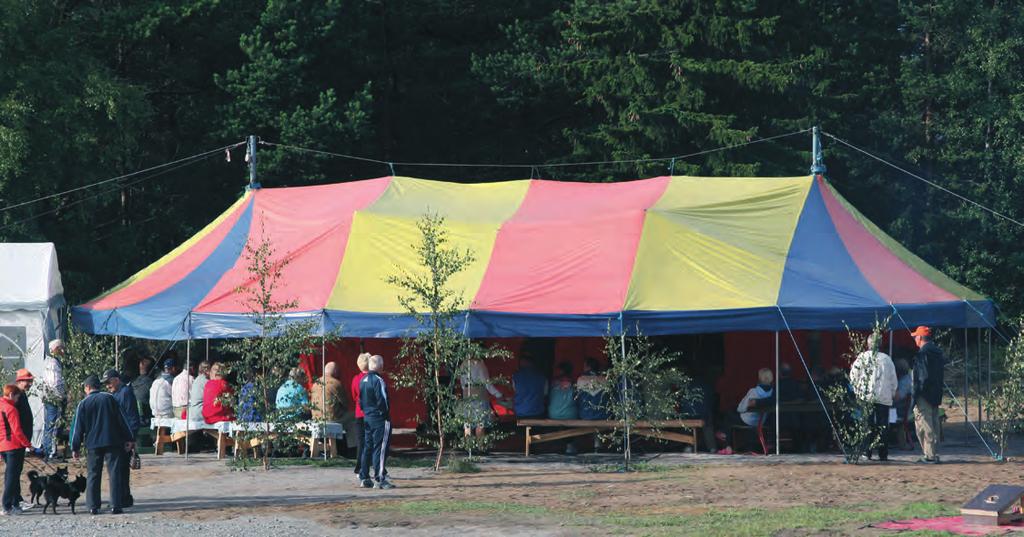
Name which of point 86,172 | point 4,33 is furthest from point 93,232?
point 4,33

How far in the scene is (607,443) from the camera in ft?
64.5

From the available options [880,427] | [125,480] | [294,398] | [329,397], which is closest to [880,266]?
[880,427]

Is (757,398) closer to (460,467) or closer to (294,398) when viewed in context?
(460,467)

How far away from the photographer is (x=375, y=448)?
1537cm

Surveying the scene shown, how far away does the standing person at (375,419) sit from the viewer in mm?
15336

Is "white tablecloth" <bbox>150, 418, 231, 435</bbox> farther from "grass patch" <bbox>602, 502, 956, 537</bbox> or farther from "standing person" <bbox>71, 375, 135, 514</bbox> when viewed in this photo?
"grass patch" <bbox>602, 502, 956, 537</bbox>

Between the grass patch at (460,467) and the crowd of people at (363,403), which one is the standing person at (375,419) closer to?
the crowd of people at (363,403)

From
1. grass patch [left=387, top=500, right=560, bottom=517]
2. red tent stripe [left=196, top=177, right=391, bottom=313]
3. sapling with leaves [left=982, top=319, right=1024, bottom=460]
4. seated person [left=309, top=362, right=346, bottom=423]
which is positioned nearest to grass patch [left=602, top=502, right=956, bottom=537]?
grass patch [left=387, top=500, right=560, bottom=517]

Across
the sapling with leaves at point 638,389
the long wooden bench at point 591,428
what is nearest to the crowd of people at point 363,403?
the long wooden bench at point 591,428

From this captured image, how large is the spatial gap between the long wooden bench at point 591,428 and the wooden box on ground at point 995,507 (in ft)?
20.6

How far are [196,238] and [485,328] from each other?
6630mm

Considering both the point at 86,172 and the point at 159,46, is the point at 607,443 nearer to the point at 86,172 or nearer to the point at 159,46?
the point at 86,172

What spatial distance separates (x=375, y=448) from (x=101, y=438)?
2986 millimetres

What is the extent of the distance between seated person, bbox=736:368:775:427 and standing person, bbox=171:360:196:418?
7400mm
